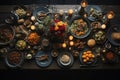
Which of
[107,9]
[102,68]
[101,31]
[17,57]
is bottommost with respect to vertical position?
[102,68]

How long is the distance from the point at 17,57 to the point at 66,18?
1.25 metres

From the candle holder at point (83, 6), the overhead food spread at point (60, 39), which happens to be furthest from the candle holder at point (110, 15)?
the candle holder at point (83, 6)

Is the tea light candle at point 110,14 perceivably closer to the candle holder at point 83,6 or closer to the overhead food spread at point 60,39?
the overhead food spread at point 60,39

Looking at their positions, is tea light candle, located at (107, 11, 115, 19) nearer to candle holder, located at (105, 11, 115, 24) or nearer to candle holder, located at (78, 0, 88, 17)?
candle holder, located at (105, 11, 115, 24)

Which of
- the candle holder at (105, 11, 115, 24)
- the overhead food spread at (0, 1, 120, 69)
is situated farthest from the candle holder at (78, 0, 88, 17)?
the candle holder at (105, 11, 115, 24)

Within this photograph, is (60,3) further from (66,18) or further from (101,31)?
(101,31)

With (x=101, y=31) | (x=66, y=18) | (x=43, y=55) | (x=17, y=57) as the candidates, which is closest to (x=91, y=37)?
(x=101, y=31)

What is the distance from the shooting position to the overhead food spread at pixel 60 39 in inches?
176

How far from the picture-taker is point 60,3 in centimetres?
516

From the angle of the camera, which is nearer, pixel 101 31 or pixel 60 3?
pixel 101 31

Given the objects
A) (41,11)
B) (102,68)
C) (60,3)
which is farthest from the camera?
(60,3)

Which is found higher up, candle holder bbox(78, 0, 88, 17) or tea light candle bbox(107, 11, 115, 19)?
candle holder bbox(78, 0, 88, 17)

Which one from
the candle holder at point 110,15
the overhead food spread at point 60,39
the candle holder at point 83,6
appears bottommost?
the overhead food spread at point 60,39

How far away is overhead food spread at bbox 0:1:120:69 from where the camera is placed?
448 centimetres
